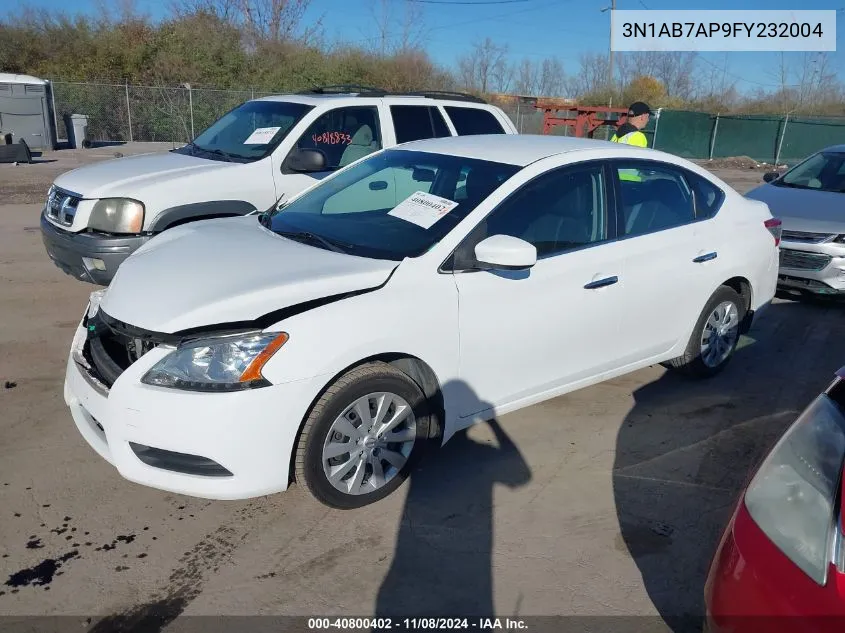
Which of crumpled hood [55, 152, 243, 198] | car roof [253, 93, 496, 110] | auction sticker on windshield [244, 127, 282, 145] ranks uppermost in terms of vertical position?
car roof [253, 93, 496, 110]

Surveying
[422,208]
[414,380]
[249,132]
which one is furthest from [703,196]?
[249,132]

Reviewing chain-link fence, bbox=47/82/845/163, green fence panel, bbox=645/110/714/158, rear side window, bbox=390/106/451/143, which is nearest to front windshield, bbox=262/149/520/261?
rear side window, bbox=390/106/451/143

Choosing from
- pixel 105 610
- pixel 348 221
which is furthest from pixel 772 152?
pixel 105 610

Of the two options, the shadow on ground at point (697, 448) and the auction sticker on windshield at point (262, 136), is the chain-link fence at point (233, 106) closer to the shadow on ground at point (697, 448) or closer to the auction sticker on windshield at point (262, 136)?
the auction sticker on windshield at point (262, 136)

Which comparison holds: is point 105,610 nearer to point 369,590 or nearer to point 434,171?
point 369,590

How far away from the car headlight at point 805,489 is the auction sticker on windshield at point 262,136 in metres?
5.35

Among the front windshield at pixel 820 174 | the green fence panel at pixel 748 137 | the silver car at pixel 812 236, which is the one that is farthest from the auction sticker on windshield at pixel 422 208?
the green fence panel at pixel 748 137

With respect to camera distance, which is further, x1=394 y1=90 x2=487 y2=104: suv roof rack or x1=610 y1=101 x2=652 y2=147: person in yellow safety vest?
x1=394 y1=90 x2=487 y2=104: suv roof rack

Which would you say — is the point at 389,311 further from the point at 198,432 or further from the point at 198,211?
the point at 198,211

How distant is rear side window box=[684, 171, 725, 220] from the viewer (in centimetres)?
473

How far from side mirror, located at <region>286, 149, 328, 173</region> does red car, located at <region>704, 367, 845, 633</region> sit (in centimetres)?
477

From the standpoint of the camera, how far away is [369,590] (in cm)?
287

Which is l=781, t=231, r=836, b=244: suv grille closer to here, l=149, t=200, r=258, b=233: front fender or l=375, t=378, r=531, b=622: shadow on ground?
l=375, t=378, r=531, b=622: shadow on ground

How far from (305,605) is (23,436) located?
7.19 ft
